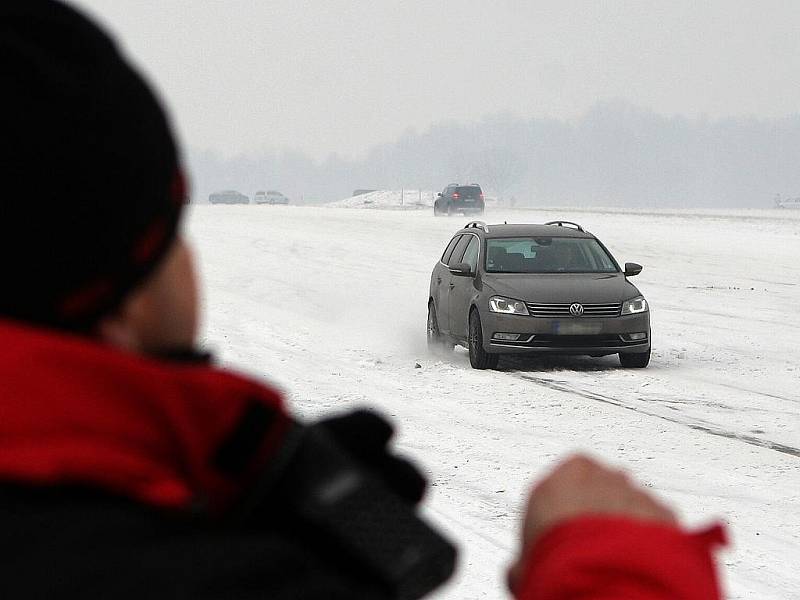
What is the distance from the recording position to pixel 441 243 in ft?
125

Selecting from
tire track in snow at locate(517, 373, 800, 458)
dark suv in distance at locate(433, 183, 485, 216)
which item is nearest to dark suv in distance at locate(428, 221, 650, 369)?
tire track in snow at locate(517, 373, 800, 458)

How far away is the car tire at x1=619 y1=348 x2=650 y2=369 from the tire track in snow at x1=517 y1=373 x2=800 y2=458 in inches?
51.7

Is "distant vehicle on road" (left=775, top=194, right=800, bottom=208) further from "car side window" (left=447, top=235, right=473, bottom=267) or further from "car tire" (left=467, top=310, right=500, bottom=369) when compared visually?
"car tire" (left=467, top=310, right=500, bottom=369)

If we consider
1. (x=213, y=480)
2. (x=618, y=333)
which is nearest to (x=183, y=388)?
(x=213, y=480)

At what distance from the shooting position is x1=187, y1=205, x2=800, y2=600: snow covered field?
6.73 metres

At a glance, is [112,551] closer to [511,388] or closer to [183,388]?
[183,388]

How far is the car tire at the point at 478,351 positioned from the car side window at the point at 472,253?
100 centimetres

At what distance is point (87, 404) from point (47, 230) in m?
0.12

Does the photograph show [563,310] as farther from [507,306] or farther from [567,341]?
[507,306]

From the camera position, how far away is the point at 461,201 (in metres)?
57.4

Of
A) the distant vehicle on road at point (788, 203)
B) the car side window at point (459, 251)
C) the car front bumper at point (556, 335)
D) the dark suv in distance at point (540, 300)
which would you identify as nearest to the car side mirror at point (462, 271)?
the dark suv in distance at point (540, 300)

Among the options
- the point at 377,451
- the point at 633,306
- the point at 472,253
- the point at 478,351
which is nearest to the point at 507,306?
the point at 478,351

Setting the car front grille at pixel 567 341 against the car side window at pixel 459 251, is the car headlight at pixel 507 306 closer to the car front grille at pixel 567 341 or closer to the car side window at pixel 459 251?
the car front grille at pixel 567 341

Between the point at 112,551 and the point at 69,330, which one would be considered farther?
the point at 69,330
